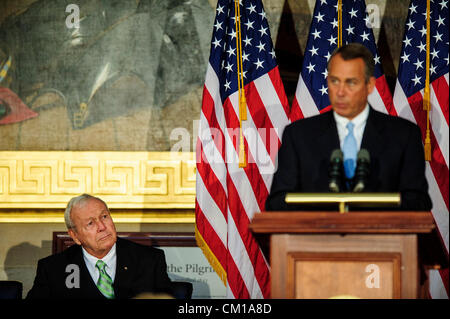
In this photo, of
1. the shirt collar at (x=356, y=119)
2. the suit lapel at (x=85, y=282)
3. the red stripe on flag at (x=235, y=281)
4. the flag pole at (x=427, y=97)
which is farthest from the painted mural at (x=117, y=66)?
the shirt collar at (x=356, y=119)

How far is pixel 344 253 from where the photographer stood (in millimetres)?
2857

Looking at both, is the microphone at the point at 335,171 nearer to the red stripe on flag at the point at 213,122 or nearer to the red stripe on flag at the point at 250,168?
the red stripe on flag at the point at 250,168

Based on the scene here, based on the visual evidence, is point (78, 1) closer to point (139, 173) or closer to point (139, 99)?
point (139, 99)

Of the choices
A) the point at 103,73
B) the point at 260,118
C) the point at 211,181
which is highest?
the point at 103,73

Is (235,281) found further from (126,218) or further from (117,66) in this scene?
(117,66)

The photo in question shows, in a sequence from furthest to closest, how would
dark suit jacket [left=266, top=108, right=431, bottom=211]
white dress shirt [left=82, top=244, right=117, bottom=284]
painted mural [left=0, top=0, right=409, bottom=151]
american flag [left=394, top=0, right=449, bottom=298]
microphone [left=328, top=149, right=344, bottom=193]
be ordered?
painted mural [left=0, top=0, right=409, bottom=151] → american flag [left=394, top=0, right=449, bottom=298] → white dress shirt [left=82, top=244, right=117, bottom=284] → dark suit jacket [left=266, top=108, right=431, bottom=211] → microphone [left=328, top=149, right=344, bottom=193]

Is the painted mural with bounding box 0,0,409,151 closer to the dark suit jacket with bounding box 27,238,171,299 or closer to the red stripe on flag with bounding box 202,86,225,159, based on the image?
the red stripe on flag with bounding box 202,86,225,159

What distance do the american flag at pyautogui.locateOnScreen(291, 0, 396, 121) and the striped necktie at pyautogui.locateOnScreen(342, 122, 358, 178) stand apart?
2608mm

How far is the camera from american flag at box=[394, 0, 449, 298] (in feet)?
18.8

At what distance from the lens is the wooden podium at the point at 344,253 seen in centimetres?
279

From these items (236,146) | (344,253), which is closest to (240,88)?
(236,146)

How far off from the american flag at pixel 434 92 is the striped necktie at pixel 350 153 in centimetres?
255

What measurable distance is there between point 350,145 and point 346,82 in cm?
30

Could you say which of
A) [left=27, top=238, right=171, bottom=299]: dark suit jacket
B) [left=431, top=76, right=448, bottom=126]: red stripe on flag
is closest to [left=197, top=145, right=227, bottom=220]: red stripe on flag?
[left=27, top=238, right=171, bottom=299]: dark suit jacket
